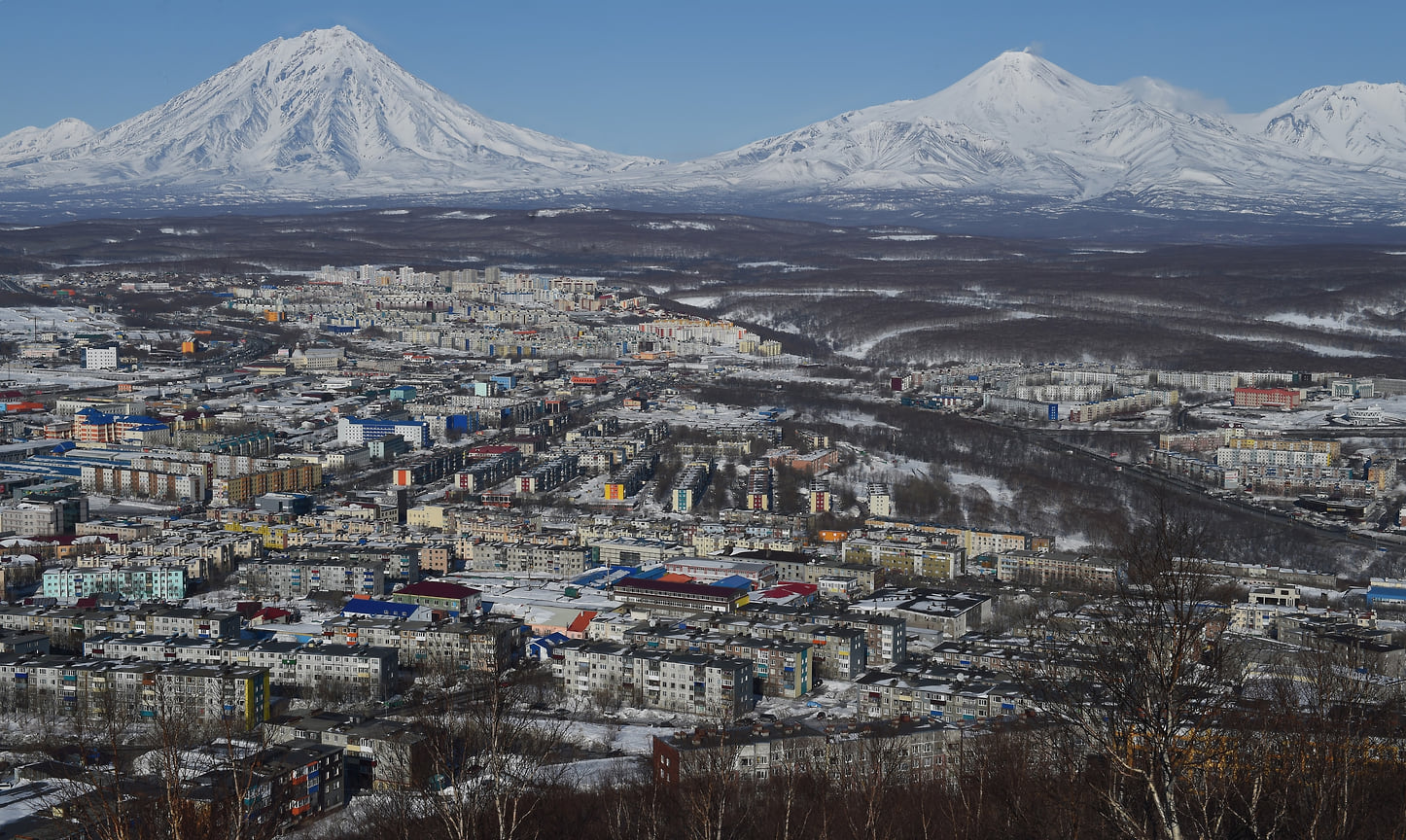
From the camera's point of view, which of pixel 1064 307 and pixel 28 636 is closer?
pixel 28 636

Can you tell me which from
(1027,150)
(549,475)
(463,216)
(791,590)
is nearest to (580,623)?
(791,590)

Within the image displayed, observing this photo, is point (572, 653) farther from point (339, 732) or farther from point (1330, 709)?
point (1330, 709)

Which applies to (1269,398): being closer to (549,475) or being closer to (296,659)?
(549,475)

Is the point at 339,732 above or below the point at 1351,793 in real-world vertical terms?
below

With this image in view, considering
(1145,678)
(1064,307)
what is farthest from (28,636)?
(1064,307)

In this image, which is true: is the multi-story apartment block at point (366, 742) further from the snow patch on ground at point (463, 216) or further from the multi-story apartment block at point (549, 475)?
the snow patch on ground at point (463, 216)

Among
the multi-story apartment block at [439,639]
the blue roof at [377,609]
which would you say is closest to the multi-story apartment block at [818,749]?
the multi-story apartment block at [439,639]

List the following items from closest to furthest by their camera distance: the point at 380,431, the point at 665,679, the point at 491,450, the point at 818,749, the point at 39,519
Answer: the point at 818,749, the point at 665,679, the point at 39,519, the point at 491,450, the point at 380,431

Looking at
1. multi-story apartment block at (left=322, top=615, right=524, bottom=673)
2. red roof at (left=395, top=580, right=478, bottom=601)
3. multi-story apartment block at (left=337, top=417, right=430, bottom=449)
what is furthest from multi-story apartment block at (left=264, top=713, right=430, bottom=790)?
multi-story apartment block at (left=337, top=417, right=430, bottom=449)
